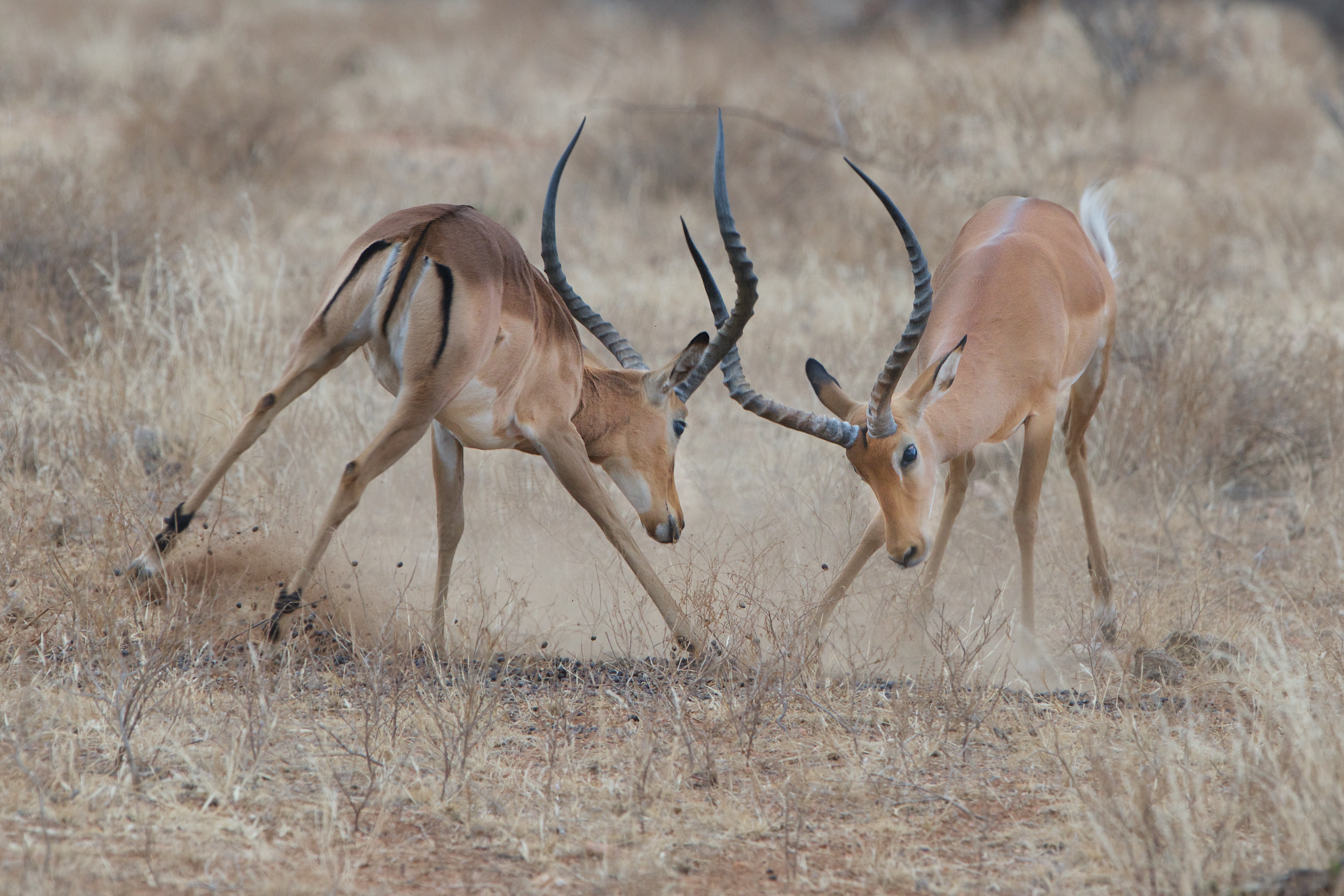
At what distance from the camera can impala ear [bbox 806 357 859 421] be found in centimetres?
471

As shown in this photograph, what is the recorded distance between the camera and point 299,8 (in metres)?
23.6

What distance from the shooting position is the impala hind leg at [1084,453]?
5.48 metres

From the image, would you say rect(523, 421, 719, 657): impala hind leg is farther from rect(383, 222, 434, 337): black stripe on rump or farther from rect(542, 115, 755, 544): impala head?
rect(383, 222, 434, 337): black stripe on rump

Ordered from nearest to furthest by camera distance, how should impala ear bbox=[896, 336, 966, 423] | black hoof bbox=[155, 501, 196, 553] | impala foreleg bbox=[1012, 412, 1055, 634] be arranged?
black hoof bbox=[155, 501, 196, 553] → impala ear bbox=[896, 336, 966, 423] → impala foreleg bbox=[1012, 412, 1055, 634]

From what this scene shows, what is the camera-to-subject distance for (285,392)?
414 cm

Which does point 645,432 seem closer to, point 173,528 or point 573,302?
point 573,302

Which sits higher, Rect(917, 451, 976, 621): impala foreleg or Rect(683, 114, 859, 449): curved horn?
Rect(683, 114, 859, 449): curved horn

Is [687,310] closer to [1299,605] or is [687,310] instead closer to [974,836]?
[1299,605]

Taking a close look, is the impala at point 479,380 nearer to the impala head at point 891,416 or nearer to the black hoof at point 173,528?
the black hoof at point 173,528

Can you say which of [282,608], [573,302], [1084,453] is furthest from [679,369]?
[1084,453]

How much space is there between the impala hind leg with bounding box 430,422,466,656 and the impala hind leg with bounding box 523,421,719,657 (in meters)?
0.47

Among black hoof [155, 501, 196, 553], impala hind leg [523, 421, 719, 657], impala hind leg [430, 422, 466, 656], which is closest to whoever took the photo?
black hoof [155, 501, 196, 553]

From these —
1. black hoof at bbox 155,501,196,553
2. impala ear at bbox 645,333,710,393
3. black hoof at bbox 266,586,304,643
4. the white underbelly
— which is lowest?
black hoof at bbox 266,586,304,643

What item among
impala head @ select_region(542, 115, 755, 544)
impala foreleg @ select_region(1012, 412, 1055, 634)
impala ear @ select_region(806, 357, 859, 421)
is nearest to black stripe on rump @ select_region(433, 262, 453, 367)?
impala head @ select_region(542, 115, 755, 544)
